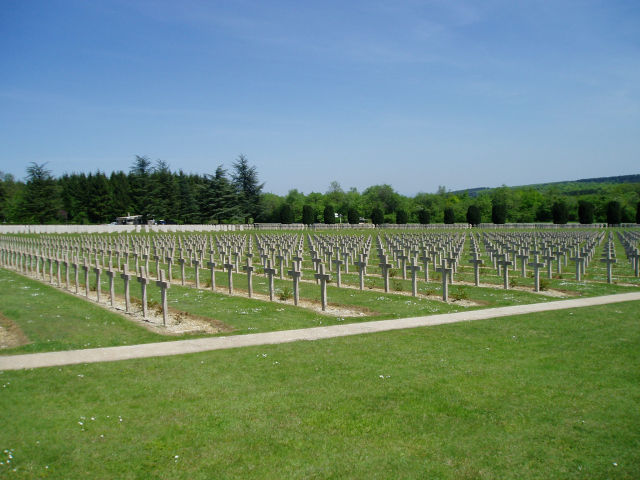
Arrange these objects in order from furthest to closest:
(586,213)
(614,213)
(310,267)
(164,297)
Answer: (586,213) < (614,213) < (310,267) < (164,297)

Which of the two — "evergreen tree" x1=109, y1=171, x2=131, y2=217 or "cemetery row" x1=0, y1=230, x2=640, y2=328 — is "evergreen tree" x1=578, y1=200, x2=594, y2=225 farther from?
"evergreen tree" x1=109, y1=171, x2=131, y2=217

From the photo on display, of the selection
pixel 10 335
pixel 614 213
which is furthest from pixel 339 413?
pixel 614 213

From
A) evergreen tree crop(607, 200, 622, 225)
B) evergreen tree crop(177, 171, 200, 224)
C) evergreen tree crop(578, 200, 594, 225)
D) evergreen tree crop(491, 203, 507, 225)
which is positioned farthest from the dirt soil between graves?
evergreen tree crop(607, 200, 622, 225)

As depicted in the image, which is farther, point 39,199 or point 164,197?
point 164,197

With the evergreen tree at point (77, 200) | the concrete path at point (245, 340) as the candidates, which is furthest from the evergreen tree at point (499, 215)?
the concrete path at point (245, 340)

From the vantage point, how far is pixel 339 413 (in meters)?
5.91

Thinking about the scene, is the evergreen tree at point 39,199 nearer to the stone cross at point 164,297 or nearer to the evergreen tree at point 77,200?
the evergreen tree at point 77,200

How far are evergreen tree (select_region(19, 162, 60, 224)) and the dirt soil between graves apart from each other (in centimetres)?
5753

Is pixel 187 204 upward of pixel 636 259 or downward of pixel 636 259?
upward

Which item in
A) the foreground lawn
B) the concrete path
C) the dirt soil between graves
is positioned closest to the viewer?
the foreground lawn

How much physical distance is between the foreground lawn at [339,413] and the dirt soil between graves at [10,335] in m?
2.59

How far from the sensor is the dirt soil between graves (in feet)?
31.9

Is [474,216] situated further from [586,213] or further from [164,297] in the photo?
[164,297]

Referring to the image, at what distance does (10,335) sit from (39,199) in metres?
59.4
